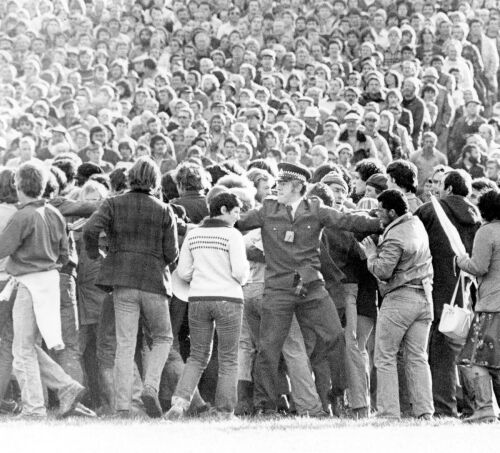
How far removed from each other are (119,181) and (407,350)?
3039 millimetres

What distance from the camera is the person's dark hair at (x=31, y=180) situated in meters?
11.4

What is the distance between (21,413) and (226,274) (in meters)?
2.14

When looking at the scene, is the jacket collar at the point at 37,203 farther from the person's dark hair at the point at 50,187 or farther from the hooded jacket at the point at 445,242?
the hooded jacket at the point at 445,242

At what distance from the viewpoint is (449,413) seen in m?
11.9

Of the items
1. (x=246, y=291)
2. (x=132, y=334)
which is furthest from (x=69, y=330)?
(x=246, y=291)

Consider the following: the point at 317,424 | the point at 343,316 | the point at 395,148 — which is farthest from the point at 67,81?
the point at 317,424

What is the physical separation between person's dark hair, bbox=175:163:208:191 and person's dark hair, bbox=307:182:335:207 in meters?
1.06

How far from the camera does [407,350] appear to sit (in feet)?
37.0

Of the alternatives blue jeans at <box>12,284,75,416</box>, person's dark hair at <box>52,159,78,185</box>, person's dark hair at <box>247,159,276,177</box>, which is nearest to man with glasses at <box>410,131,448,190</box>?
person's dark hair at <box>247,159,276,177</box>

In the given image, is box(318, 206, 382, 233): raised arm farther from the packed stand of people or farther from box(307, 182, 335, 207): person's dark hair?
box(307, 182, 335, 207): person's dark hair

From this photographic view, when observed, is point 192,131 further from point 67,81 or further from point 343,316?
point 343,316

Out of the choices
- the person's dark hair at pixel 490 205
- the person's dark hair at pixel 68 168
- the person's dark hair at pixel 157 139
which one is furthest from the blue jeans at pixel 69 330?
the person's dark hair at pixel 157 139

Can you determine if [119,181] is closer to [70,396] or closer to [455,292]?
[70,396]

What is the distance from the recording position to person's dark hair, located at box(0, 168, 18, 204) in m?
12.0
